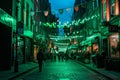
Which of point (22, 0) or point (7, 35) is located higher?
point (22, 0)

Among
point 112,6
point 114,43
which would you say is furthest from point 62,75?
point 112,6

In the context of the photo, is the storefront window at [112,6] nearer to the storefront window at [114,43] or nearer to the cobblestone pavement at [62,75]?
the storefront window at [114,43]

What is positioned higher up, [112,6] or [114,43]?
[112,6]

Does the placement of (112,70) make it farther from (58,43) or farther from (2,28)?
(58,43)

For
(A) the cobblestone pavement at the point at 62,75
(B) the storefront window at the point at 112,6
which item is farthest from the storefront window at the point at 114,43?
(A) the cobblestone pavement at the point at 62,75

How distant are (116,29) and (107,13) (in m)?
12.6

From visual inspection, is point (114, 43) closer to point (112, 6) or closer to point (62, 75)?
point (112, 6)

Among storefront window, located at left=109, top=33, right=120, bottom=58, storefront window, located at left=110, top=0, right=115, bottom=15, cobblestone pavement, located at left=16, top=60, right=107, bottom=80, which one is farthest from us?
storefront window, located at left=110, top=0, right=115, bottom=15

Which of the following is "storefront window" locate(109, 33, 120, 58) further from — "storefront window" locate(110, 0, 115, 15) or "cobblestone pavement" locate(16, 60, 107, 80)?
"cobblestone pavement" locate(16, 60, 107, 80)

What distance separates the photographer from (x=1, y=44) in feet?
90.3

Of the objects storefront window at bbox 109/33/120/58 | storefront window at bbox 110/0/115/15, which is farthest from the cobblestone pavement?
storefront window at bbox 110/0/115/15

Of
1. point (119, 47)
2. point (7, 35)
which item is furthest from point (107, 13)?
point (7, 35)

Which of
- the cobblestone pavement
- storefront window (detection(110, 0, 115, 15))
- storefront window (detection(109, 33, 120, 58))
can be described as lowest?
the cobblestone pavement

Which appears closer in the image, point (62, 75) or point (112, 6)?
point (62, 75)
